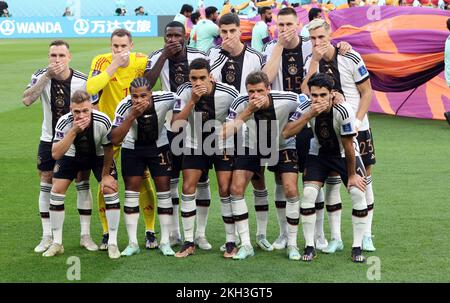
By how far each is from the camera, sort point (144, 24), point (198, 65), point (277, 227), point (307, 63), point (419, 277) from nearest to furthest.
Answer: point (419, 277)
point (198, 65)
point (307, 63)
point (277, 227)
point (144, 24)

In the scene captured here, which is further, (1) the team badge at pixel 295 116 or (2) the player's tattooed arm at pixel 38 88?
(2) the player's tattooed arm at pixel 38 88

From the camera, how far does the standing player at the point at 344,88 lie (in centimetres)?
734

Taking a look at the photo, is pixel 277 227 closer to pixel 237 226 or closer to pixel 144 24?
pixel 237 226

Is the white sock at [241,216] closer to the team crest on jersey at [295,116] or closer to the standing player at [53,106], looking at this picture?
the team crest on jersey at [295,116]

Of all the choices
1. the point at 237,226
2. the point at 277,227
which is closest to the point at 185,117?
the point at 237,226

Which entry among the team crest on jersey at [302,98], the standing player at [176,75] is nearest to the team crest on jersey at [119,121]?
the standing player at [176,75]

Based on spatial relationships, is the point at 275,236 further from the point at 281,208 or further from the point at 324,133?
the point at 324,133

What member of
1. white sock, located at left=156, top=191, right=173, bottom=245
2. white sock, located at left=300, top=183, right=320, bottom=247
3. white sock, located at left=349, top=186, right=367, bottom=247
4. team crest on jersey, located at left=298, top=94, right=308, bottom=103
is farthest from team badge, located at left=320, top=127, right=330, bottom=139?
white sock, located at left=156, top=191, right=173, bottom=245

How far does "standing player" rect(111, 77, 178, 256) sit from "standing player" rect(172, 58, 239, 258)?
14cm

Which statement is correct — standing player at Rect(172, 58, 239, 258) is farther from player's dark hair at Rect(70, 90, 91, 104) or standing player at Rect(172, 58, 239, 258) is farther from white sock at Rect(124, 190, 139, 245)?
player's dark hair at Rect(70, 90, 91, 104)

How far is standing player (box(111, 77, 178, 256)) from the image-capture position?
724cm

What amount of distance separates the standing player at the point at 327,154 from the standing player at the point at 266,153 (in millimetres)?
113

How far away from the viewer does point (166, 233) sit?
7.37m

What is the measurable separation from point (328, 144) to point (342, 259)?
952mm
